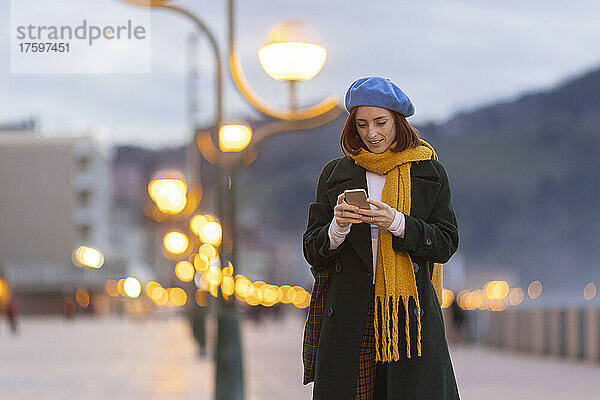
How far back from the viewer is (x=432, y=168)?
178 inches

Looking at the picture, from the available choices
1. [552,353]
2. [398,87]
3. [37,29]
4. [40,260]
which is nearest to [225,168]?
[37,29]

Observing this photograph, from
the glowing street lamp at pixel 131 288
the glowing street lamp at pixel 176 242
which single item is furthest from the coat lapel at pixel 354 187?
the glowing street lamp at pixel 131 288

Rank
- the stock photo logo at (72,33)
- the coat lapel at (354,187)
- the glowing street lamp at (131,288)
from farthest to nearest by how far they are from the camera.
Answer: the glowing street lamp at (131,288) < the stock photo logo at (72,33) < the coat lapel at (354,187)

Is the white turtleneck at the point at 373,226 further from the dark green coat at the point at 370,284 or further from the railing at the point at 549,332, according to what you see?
the railing at the point at 549,332

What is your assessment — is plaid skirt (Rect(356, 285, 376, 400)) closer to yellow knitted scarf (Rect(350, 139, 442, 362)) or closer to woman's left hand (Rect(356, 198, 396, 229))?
yellow knitted scarf (Rect(350, 139, 442, 362))

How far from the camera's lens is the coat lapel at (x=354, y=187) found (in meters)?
4.44

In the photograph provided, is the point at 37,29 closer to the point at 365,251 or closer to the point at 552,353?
the point at 365,251

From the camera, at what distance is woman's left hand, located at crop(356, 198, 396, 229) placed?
423 cm

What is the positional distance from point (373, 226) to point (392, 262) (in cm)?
18

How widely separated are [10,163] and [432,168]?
110012mm

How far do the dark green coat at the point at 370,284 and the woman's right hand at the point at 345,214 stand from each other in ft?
0.57

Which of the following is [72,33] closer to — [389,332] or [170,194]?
[389,332]

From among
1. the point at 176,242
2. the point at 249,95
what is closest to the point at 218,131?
the point at 249,95

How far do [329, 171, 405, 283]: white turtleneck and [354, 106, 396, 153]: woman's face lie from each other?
0.12m
